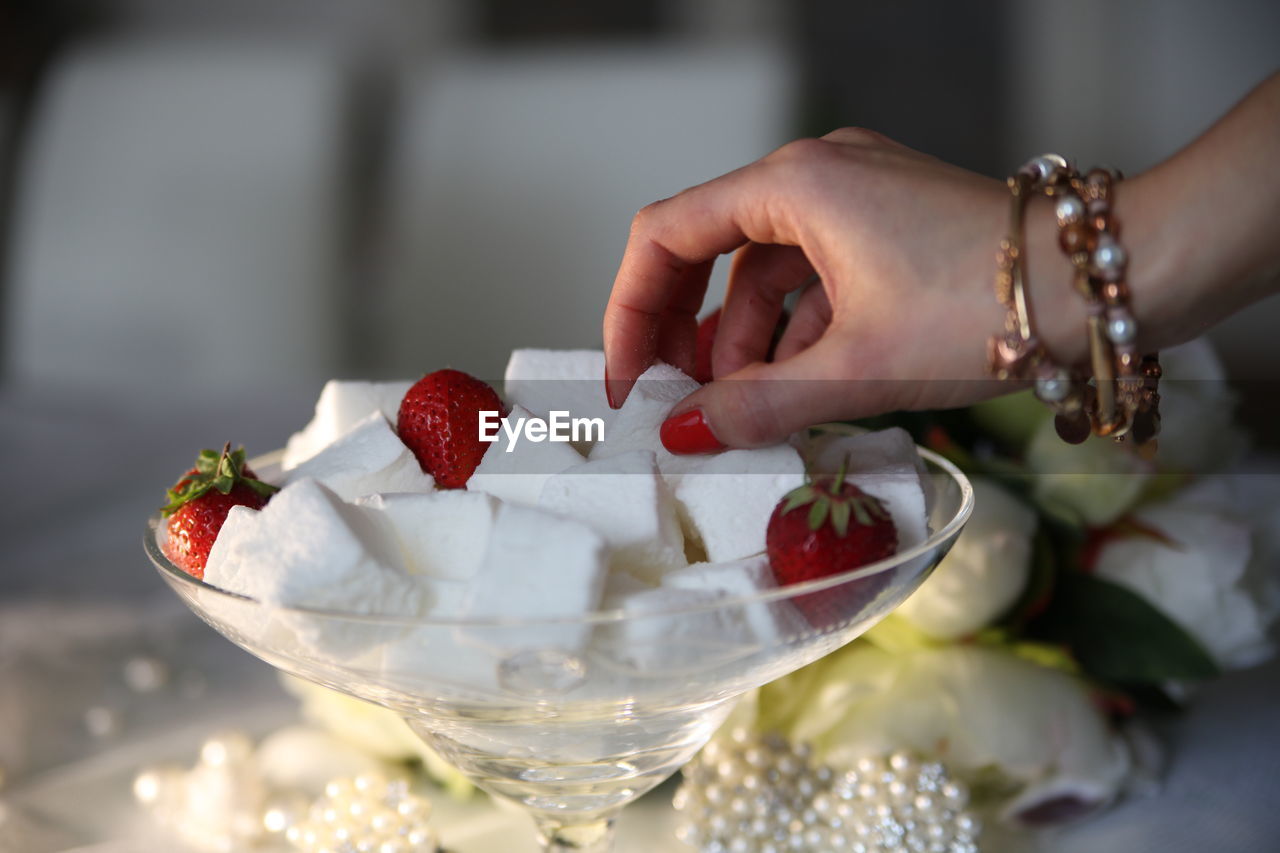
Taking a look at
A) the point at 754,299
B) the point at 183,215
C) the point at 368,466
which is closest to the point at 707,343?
the point at 754,299

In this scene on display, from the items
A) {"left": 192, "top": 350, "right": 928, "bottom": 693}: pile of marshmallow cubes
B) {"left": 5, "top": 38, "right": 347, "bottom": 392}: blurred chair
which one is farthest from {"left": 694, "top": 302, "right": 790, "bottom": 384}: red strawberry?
{"left": 5, "top": 38, "right": 347, "bottom": 392}: blurred chair

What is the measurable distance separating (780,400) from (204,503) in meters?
0.31

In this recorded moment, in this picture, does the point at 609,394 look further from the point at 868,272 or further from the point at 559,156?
the point at 559,156

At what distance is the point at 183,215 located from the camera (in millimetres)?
1912

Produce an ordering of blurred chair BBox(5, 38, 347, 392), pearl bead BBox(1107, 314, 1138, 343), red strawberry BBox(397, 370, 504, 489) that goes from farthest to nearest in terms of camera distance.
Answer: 1. blurred chair BBox(5, 38, 347, 392)
2. red strawberry BBox(397, 370, 504, 489)
3. pearl bead BBox(1107, 314, 1138, 343)

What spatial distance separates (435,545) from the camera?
1.62 ft

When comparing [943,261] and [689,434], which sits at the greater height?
[943,261]

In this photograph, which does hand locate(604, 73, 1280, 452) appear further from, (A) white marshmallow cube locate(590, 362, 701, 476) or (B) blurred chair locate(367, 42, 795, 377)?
(B) blurred chair locate(367, 42, 795, 377)

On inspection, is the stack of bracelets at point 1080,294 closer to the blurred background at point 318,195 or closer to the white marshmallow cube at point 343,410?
the white marshmallow cube at point 343,410

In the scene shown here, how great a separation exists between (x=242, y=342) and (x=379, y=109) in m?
0.95

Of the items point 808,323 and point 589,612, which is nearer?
point 589,612

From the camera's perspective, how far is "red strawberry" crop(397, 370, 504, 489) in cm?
62

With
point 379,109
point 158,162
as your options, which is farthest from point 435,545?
point 379,109

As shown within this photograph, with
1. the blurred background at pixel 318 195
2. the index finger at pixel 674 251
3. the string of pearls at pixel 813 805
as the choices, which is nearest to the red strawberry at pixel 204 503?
the index finger at pixel 674 251
